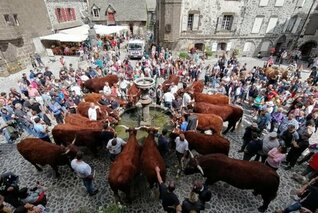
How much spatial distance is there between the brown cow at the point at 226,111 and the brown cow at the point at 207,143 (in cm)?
203

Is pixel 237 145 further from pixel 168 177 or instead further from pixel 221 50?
pixel 221 50

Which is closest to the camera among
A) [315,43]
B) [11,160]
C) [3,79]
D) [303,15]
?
[11,160]

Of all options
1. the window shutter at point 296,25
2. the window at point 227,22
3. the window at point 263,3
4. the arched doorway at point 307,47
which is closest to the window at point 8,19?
the window at point 227,22

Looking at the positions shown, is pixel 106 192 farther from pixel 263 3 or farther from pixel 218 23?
pixel 263 3

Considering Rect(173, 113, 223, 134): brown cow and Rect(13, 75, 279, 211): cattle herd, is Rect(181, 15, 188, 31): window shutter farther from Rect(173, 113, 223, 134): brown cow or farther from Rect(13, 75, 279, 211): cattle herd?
Rect(173, 113, 223, 134): brown cow

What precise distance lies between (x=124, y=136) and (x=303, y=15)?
2478 centimetres

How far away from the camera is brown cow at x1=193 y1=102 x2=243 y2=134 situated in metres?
8.99

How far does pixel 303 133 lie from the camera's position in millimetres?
7059

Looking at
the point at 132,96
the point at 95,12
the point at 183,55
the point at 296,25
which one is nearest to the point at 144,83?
the point at 132,96

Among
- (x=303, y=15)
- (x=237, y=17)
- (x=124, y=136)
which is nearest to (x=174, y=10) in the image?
(x=237, y=17)

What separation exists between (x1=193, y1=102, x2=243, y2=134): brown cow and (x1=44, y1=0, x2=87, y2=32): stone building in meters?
22.6

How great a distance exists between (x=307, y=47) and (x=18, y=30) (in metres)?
32.5

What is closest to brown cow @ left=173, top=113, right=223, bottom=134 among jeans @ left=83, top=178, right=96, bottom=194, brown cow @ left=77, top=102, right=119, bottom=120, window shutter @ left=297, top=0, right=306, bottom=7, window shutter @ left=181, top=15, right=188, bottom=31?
brown cow @ left=77, top=102, right=119, bottom=120

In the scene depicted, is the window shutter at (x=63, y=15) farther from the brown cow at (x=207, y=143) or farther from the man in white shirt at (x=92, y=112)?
the brown cow at (x=207, y=143)
